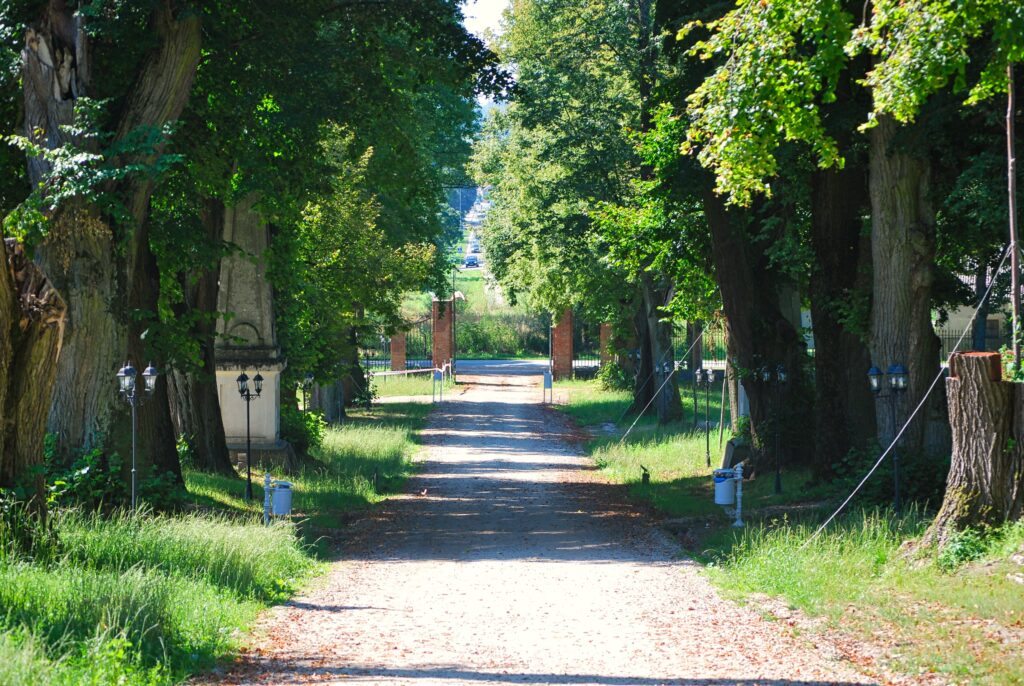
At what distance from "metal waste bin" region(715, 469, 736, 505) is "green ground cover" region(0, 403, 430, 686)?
5.52 metres

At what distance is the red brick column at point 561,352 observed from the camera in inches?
2483

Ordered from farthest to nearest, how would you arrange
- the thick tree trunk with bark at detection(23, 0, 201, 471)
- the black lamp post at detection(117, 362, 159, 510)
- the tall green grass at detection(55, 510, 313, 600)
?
the black lamp post at detection(117, 362, 159, 510)
the thick tree trunk with bark at detection(23, 0, 201, 471)
the tall green grass at detection(55, 510, 313, 600)

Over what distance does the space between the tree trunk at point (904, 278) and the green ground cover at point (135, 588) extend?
7933 mm

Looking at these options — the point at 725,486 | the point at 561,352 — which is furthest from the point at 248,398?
the point at 561,352

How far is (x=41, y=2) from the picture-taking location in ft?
47.2

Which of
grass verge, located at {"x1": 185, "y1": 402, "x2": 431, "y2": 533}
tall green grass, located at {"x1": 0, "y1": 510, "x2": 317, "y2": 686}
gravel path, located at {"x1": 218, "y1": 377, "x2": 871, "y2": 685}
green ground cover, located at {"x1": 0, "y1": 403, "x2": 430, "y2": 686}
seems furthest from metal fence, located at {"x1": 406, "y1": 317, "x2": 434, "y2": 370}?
tall green grass, located at {"x1": 0, "y1": 510, "x2": 317, "y2": 686}

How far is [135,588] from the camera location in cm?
927

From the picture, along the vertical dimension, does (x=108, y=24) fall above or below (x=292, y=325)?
above

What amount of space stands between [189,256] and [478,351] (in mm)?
66115

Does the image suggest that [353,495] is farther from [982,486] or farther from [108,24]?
[982,486]

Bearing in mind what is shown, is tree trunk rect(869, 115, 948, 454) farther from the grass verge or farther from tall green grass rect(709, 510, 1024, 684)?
the grass verge

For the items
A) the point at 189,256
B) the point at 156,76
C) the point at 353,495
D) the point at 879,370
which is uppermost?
the point at 156,76

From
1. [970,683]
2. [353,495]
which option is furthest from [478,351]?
[970,683]

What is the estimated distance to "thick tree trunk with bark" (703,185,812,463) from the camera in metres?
21.9
